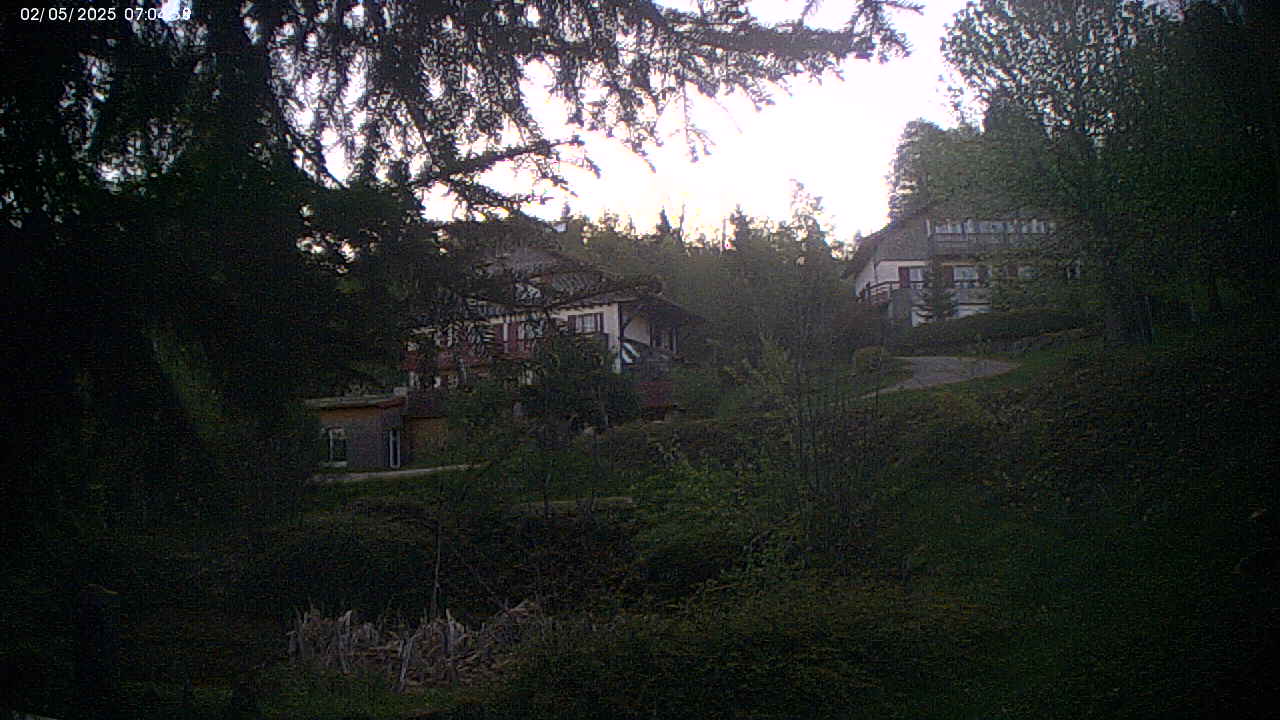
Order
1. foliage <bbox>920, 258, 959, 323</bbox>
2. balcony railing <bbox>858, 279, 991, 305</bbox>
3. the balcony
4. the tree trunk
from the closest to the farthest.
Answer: the tree trunk < the balcony < foliage <bbox>920, 258, 959, 323</bbox> < balcony railing <bbox>858, 279, 991, 305</bbox>

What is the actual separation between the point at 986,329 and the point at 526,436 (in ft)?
50.7

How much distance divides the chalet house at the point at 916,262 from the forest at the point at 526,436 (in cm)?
1521

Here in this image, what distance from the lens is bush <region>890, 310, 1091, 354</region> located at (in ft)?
72.5

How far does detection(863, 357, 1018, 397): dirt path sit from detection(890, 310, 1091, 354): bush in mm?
1688

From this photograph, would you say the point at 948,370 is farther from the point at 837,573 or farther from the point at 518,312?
the point at 518,312

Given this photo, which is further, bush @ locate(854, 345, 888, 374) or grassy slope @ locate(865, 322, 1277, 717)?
bush @ locate(854, 345, 888, 374)

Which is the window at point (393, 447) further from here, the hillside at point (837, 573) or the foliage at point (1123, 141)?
the foliage at point (1123, 141)

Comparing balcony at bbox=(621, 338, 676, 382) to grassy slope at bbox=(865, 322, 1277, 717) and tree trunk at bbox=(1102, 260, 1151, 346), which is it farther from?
tree trunk at bbox=(1102, 260, 1151, 346)

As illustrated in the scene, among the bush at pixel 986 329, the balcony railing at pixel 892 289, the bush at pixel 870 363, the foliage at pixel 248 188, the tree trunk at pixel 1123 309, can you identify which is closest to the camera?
the foliage at pixel 248 188

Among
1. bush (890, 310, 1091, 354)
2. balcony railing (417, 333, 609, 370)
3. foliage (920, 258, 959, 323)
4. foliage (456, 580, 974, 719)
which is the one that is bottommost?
foliage (456, 580, 974, 719)

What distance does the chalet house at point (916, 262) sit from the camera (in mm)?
28656

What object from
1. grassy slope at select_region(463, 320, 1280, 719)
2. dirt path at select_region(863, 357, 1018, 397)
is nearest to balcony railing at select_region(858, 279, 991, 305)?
dirt path at select_region(863, 357, 1018, 397)

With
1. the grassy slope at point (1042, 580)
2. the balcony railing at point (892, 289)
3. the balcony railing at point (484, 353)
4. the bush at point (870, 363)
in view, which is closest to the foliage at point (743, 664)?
the grassy slope at point (1042, 580)

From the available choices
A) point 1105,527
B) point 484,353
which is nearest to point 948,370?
point 1105,527
